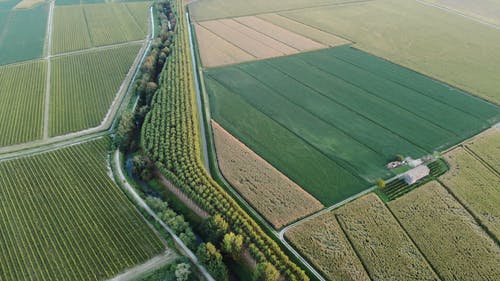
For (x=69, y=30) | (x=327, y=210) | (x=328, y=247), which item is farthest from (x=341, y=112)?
(x=69, y=30)

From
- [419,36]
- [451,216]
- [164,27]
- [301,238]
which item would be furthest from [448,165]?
[164,27]

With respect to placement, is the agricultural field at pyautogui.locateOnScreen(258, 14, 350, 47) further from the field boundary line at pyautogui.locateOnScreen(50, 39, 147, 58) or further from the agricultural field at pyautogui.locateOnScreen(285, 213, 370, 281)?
the agricultural field at pyautogui.locateOnScreen(285, 213, 370, 281)

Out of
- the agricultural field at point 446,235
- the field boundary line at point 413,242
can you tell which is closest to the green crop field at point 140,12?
the field boundary line at point 413,242

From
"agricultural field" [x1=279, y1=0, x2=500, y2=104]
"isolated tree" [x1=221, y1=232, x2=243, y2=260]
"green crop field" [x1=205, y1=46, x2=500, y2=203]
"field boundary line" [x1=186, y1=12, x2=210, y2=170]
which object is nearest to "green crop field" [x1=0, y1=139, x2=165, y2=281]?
"isolated tree" [x1=221, y1=232, x2=243, y2=260]

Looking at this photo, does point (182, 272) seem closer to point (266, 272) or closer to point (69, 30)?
point (266, 272)

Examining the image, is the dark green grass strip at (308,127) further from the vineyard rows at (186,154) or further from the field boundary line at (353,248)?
the vineyard rows at (186,154)
